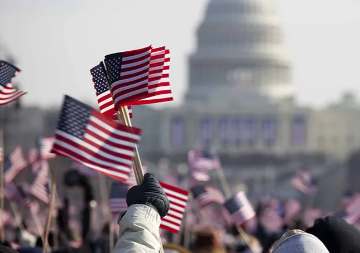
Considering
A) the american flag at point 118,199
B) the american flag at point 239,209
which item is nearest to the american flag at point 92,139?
the american flag at point 118,199

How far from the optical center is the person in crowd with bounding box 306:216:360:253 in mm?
8133

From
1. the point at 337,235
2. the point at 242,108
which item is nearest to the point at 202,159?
the point at 337,235

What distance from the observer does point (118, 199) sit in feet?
48.7

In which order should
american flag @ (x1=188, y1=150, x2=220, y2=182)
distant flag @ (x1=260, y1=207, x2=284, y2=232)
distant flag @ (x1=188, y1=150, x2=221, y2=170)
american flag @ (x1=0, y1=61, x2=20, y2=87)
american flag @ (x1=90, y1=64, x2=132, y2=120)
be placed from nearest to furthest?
american flag @ (x1=90, y1=64, x2=132, y2=120) → american flag @ (x1=0, y1=61, x2=20, y2=87) → american flag @ (x1=188, y1=150, x2=220, y2=182) → distant flag @ (x1=188, y1=150, x2=221, y2=170) → distant flag @ (x1=260, y1=207, x2=284, y2=232)

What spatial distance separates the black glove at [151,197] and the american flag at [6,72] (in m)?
3.77

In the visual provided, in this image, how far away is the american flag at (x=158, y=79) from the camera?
362 inches

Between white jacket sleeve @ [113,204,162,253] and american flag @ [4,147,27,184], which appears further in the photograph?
american flag @ [4,147,27,184]

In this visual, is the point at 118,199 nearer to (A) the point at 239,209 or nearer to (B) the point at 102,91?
(A) the point at 239,209

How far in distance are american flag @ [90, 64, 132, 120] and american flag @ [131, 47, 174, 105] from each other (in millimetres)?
238

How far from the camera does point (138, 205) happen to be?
24.8ft

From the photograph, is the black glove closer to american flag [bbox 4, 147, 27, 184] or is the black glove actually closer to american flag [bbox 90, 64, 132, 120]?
american flag [bbox 90, 64, 132, 120]

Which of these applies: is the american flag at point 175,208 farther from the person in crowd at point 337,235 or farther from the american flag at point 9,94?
the person in crowd at point 337,235

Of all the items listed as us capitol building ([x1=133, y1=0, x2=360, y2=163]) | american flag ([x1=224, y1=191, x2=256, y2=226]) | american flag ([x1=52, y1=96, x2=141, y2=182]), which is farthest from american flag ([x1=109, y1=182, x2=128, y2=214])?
us capitol building ([x1=133, y1=0, x2=360, y2=163])

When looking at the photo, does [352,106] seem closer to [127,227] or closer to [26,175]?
[26,175]
